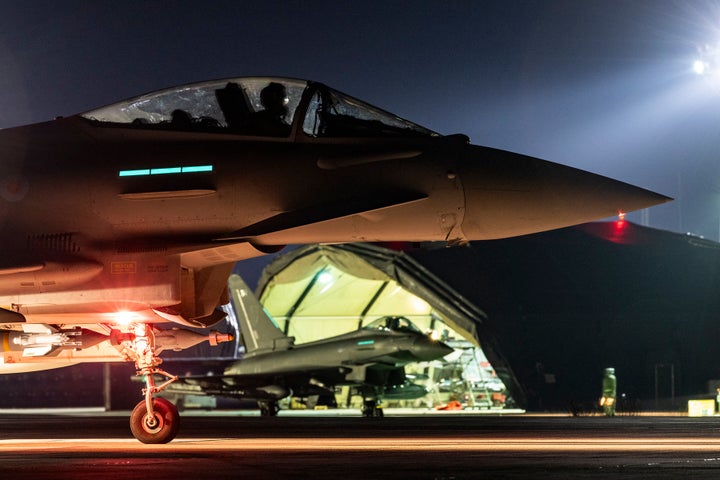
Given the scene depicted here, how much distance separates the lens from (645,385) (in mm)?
29953

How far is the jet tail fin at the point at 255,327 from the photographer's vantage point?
29.2 m

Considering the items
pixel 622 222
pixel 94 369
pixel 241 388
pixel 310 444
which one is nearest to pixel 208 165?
Result: pixel 310 444

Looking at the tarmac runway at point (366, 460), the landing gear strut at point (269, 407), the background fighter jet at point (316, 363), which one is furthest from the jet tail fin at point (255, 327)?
the tarmac runway at point (366, 460)

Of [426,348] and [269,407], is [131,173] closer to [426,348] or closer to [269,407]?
[426,348]

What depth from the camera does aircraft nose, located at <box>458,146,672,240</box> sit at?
8.93 metres

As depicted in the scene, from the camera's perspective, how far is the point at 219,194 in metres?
9.38

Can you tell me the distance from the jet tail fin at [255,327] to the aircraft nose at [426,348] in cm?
434

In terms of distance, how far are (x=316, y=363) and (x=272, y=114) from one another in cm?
1868

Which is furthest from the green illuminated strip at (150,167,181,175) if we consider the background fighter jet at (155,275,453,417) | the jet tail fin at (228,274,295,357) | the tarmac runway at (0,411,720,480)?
the jet tail fin at (228,274,295,357)

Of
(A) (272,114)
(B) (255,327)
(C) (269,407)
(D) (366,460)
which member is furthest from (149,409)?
(B) (255,327)

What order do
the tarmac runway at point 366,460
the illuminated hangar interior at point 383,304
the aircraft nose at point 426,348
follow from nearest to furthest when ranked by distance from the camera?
the tarmac runway at point 366,460
the aircraft nose at point 426,348
the illuminated hangar interior at point 383,304

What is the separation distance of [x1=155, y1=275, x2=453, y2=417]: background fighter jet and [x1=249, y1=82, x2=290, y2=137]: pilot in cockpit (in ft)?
54.8

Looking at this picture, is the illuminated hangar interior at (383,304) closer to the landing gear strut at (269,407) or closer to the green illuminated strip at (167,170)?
the landing gear strut at (269,407)

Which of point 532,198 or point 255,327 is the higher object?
point 532,198
